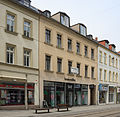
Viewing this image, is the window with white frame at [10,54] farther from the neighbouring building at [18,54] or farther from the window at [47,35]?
the window at [47,35]

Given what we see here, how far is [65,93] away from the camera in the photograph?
2503cm

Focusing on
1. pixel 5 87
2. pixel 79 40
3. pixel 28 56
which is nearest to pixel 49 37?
pixel 28 56

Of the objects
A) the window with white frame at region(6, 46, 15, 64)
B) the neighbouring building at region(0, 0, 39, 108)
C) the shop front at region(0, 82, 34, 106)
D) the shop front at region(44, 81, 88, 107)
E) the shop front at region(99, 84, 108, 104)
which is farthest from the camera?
the shop front at region(99, 84, 108, 104)

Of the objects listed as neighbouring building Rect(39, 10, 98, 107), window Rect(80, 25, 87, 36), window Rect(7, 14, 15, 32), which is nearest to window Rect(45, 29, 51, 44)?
neighbouring building Rect(39, 10, 98, 107)

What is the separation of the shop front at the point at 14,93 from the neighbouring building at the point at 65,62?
1697mm

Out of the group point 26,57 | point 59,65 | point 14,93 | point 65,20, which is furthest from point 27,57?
point 65,20

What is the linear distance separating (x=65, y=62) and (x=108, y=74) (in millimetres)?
16140

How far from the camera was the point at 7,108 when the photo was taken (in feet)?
57.4

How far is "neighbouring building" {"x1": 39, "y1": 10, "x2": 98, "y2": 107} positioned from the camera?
2231 cm

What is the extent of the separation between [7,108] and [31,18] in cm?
1020

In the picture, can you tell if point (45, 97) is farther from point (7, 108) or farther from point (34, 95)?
point (7, 108)

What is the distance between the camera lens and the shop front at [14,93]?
1738 centimetres

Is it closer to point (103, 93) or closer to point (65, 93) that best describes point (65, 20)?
point (65, 93)

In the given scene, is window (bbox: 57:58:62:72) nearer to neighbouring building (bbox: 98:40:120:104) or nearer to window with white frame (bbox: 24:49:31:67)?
window with white frame (bbox: 24:49:31:67)
